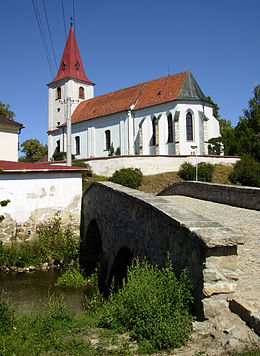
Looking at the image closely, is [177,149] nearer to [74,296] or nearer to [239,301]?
[74,296]

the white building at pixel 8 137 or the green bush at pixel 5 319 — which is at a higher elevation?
the white building at pixel 8 137

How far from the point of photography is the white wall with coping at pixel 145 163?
87.5 ft

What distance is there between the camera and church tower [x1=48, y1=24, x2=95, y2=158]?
4388 cm

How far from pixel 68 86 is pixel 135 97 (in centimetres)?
1174

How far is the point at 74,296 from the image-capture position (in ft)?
30.6

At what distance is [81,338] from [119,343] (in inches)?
21.1

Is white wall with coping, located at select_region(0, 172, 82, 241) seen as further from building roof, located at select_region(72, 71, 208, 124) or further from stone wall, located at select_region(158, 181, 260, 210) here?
building roof, located at select_region(72, 71, 208, 124)

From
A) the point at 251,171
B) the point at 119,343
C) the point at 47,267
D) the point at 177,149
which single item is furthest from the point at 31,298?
the point at 177,149

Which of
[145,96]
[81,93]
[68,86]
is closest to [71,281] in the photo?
[145,96]

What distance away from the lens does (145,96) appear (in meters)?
35.9

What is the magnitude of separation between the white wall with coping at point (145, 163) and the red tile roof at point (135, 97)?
7530 mm

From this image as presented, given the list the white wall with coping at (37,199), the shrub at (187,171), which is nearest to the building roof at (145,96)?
the shrub at (187,171)

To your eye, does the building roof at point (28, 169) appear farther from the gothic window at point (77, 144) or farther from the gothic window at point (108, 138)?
the gothic window at point (77, 144)

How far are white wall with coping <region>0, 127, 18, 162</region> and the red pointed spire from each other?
24.5 metres
